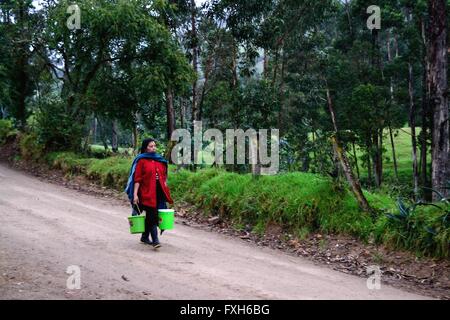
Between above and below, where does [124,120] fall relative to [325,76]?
below

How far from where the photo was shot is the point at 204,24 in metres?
22.4

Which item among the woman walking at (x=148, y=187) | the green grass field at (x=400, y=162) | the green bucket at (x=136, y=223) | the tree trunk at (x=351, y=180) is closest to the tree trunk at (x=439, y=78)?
the tree trunk at (x=351, y=180)

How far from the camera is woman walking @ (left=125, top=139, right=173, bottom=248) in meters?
8.10

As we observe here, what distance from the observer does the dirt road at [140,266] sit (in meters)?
5.78

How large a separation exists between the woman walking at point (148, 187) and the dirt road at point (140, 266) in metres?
0.40

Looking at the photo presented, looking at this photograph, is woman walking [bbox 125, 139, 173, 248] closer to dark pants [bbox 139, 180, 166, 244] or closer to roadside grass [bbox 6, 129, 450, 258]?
dark pants [bbox 139, 180, 166, 244]

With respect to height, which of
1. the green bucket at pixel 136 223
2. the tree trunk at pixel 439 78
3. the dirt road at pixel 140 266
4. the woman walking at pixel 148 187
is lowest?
the dirt road at pixel 140 266

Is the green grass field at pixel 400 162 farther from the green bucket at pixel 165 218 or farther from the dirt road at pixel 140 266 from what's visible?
the green bucket at pixel 165 218

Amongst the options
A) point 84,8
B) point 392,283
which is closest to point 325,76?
point 84,8

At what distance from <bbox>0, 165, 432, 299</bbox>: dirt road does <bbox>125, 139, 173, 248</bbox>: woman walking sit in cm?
40

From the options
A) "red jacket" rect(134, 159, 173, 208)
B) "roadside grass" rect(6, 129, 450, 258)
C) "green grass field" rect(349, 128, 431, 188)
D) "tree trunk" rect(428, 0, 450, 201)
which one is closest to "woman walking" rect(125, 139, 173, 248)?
"red jacket" rect(134, 159, 173, 208)

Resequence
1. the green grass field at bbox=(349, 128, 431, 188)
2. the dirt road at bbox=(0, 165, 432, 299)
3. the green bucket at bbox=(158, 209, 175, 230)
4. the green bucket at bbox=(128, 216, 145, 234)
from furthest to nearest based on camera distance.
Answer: the green grass field at bbox=(349, 128, 431, 188) → the green bucket at bbox=(158, 209, 175, 230) → the green bucket at bbox=(128, 216, 145, 234) → the dirt road at bbox=(0, 165, 432, 299)

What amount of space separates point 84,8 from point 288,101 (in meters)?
17.1
